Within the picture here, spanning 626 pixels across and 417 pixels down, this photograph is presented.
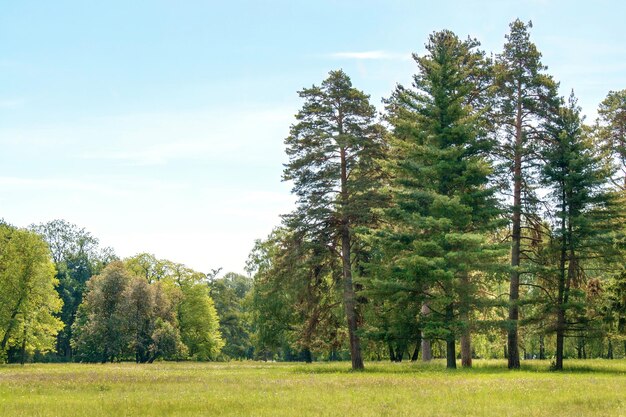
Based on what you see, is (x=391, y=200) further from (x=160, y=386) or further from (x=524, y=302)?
(x=160, y=386)

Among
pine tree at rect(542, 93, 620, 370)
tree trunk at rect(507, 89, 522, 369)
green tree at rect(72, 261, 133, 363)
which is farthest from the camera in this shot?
green tree at rect(72, 261, 133, 363)

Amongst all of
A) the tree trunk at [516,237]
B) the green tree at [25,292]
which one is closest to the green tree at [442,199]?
the tree trunk at [516,237]

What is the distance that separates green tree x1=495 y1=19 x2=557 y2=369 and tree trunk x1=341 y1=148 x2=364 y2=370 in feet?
30.8

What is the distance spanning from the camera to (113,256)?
377ft

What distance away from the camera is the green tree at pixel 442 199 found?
3362 centimetres

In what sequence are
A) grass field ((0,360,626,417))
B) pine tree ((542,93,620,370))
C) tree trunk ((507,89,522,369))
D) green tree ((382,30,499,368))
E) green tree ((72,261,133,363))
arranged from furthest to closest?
green tree ((72,261,133,363))
tree trunk ((507,89,522,369))
pine tree ((542,93,620,370))
green tree ((382,30,499,368))
grass field ((0,360,626,417))

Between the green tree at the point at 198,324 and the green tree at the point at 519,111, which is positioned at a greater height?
the green tree at the point at 519,111

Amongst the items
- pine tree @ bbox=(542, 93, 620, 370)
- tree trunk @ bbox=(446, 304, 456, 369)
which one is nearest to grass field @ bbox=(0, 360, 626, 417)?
tree trunk @ bbox=(446, 304, 456, 369)

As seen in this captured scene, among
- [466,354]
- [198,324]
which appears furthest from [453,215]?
[198,324]

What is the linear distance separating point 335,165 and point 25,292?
126 feet

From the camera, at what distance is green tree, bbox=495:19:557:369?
3750 cm

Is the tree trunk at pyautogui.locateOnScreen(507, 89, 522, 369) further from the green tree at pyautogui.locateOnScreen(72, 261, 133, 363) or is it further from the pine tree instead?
the green tree at pyautogui.locateOnScreen(72, 261, 133, 363)

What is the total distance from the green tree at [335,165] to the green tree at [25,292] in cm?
Answer: 3517

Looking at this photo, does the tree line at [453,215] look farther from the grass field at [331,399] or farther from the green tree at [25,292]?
the green tree at [25,292]
